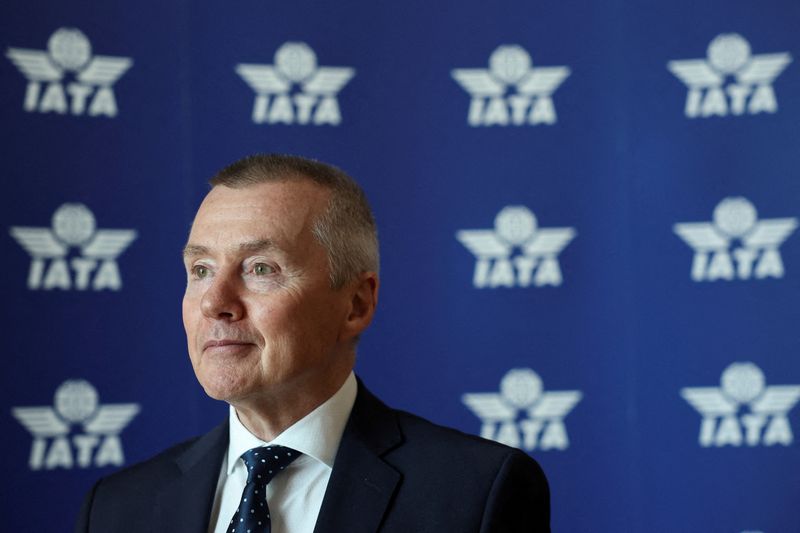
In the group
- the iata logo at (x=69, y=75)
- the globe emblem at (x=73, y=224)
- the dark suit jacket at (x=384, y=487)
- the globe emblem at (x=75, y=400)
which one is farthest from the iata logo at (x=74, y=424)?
the dark suit jacket at (x=384, y=487)

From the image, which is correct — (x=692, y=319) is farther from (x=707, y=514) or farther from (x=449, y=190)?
(x=449, y=190)

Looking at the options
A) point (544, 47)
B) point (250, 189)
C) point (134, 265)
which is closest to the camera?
point (250, 189)

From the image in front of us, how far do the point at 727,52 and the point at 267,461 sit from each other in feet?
8.06

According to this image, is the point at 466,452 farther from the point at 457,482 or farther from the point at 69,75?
the point at 69,75

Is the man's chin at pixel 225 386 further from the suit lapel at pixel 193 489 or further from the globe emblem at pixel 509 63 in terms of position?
the globe emblem at pixel 509 63

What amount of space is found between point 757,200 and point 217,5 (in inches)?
73.6

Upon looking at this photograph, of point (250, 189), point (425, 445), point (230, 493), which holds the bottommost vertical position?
point (230, 493)

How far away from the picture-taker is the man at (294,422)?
1595mm

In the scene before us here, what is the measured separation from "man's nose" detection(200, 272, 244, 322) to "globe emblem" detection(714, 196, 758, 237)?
221cm

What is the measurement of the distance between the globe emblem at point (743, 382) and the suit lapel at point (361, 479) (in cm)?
195

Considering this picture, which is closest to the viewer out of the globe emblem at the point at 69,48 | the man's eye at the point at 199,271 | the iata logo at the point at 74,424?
the man's eye at the point at 199,271

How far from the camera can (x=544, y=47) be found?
11.4 ft

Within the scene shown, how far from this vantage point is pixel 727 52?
346 cm

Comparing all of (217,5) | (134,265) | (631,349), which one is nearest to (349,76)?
(217,5)
